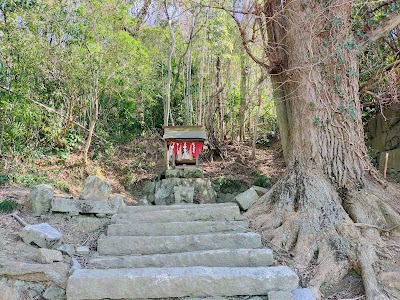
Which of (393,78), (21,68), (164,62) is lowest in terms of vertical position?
(393,78)

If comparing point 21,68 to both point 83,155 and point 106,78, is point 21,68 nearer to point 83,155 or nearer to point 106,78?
point 106,78

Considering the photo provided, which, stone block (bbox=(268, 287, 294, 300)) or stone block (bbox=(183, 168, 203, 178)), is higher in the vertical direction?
stone block (bbox=(183, 168, 203, 178))

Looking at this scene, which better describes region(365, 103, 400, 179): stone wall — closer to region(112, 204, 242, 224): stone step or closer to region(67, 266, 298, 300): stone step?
region(112, 204, 242, 224): stone step

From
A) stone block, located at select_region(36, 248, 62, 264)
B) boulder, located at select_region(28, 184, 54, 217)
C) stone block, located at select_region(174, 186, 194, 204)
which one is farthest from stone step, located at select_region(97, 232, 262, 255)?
stone block, located at select_region(174, 186, 194, 204)

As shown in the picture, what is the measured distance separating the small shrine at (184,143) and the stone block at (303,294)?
12.1 feet

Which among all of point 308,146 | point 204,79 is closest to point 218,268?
point 308,146

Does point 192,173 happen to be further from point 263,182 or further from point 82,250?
point 82,250

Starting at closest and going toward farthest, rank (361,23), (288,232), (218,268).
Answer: (218,268)
(288,232)
(361,23)

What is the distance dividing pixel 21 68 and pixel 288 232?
6029 mm

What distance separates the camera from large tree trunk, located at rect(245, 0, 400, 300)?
3.74 meters

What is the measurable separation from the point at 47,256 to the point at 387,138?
5.95 m

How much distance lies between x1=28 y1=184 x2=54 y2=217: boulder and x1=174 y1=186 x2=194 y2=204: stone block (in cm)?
229

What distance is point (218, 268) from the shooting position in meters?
3.05

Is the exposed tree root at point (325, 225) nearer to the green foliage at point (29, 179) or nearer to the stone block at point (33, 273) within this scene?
the stone block at point (33, 273)
